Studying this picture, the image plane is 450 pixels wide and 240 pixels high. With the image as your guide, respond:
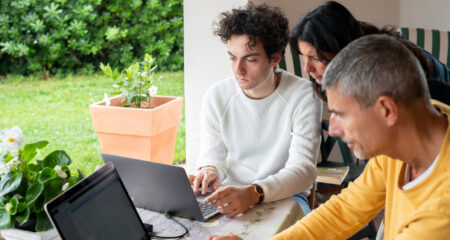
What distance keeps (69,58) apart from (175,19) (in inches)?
50.1

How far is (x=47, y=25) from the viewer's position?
19.5ft

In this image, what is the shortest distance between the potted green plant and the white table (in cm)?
153

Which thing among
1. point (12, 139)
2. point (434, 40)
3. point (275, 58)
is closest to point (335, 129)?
point (12, 139)

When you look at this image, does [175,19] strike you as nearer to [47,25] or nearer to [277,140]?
[47,25]

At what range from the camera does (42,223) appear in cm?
131

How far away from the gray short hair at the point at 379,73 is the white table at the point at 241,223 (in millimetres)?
539

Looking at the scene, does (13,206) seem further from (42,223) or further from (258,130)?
(258,130)

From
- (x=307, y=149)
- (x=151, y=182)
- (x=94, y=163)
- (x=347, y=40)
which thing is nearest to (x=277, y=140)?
(x=307, y=149)

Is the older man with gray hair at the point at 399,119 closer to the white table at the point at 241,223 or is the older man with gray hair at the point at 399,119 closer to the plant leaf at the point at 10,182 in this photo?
the white table at the point at 241,223

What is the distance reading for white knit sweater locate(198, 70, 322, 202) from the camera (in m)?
1.94

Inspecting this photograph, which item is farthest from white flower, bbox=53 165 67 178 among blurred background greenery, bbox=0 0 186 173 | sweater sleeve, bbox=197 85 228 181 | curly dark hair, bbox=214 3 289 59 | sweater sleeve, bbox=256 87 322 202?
blurred background greenery, bbox=0 0 186 173

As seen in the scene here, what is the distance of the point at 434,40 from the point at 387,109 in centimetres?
288

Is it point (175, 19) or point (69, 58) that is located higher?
point (175, 19)

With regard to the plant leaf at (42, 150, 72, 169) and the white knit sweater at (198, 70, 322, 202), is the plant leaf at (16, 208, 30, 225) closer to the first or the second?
the plant leaf at (42, 150, 72, 169)
